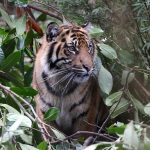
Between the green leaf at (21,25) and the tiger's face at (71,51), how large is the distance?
0.20 metres

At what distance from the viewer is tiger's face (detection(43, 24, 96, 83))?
4180 mm

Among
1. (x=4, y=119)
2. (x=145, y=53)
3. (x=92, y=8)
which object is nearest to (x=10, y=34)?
(x=92, y=8)

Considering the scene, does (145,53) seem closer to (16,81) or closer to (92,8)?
(92,8)

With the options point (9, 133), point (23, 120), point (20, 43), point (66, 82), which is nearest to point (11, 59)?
point (20, 43)

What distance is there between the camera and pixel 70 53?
14.0 ft

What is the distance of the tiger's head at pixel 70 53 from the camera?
419cm

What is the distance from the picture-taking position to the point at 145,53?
411 centimetres

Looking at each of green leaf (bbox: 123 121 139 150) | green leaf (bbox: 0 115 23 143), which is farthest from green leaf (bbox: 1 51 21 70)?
green leaf (bbox: 123 121 139 150)

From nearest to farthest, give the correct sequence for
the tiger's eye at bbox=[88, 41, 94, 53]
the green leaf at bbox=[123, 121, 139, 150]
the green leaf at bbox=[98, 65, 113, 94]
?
the green leaf at bbox=[123, 121, 139, 150] < the green leaf at bbox=[98, 65, 113, 94] < the tiger's eye at bbox=[88, 41, 94, 53]

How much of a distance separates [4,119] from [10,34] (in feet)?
4.80

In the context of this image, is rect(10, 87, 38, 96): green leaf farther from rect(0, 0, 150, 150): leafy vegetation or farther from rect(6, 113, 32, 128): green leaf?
rect(6, 113, 32, 128): green leaf

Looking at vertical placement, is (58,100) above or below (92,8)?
below

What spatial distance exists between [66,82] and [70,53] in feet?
0.90

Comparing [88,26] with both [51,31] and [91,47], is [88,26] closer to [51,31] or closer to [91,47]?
[91,47]
